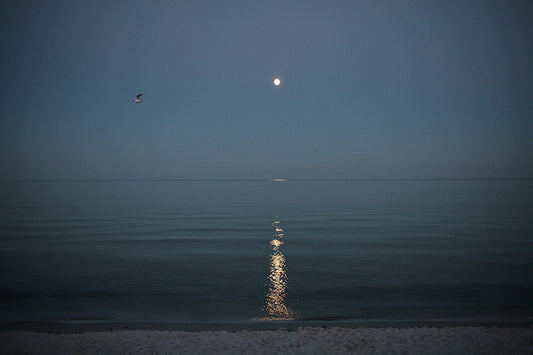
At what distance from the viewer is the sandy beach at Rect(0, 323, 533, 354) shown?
30.3 feet

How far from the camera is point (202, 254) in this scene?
24.4 m

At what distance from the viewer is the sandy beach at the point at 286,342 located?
30.3 feet

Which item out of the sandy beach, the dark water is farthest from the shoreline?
the sandy beach

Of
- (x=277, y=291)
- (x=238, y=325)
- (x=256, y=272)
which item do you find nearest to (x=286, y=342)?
(x=238, y=325)

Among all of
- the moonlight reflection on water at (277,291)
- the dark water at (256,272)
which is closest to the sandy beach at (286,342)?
the moonlight reflection on water at (277,291)

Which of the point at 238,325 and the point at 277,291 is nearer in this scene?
the point at 238,325

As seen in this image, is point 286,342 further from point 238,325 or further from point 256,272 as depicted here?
point 256,272

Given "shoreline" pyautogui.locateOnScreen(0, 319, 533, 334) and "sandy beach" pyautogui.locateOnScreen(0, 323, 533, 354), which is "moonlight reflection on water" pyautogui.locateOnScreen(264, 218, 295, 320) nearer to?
"shoreline" pyautogui.locateOnScreen(0, 319, 533, 334)

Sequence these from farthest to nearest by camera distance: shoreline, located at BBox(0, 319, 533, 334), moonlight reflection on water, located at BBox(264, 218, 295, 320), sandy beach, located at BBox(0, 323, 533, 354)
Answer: moonlight reflection on water, located at BBox(264, 218, 295, 320) → shoreline, located at BBox(0, 319, 533, 334) → sandy beach, located at BBox(0, 323, 533, 354)

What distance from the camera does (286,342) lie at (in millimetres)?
9781

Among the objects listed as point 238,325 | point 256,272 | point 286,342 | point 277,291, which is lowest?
point 286,342

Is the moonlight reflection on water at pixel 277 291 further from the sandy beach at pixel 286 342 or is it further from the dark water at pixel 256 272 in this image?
the sandy beach at pixel 286 342

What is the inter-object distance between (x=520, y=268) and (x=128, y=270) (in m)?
23.9

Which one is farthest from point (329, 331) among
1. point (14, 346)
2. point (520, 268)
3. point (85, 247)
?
point (85, 247)
